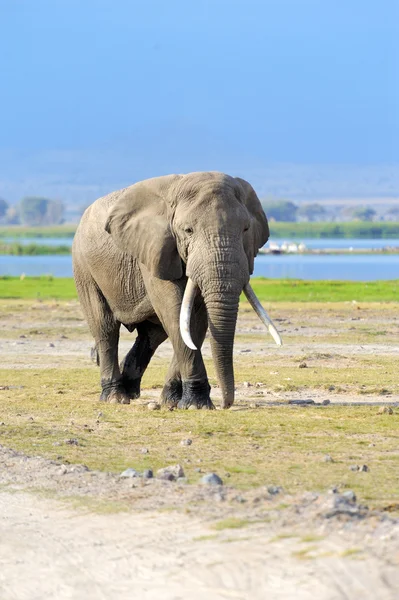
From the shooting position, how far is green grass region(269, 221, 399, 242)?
7096 inches

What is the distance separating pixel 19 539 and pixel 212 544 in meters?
1.20

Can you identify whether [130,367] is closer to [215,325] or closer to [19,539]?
[215,325]

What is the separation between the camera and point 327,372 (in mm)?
17047

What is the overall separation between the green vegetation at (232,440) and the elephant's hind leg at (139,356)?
55 centimetres

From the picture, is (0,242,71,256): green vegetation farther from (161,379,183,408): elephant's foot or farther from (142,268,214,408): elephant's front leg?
(142,268,214,408): elephant's front leg

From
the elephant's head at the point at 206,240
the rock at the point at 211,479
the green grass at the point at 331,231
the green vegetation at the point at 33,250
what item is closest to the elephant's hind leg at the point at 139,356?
the elephant's head at the point at 206,240

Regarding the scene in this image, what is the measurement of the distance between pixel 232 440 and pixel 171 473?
6.11ft

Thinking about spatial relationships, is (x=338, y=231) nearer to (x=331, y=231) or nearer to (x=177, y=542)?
(x=331, y=231)

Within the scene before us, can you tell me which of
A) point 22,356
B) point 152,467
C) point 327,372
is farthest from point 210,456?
point 22,356

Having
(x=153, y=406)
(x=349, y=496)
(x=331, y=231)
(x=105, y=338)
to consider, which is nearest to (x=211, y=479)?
(x=349, y=496)

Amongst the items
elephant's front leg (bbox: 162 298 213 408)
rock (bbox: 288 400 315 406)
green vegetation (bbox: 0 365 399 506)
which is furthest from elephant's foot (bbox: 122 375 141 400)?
rock (bbox: 288 400 315 406)

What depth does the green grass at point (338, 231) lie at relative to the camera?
180 metres

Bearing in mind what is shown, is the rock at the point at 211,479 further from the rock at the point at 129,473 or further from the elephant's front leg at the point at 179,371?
the elephant's front leg at the point at 179,371

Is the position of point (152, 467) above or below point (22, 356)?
above
